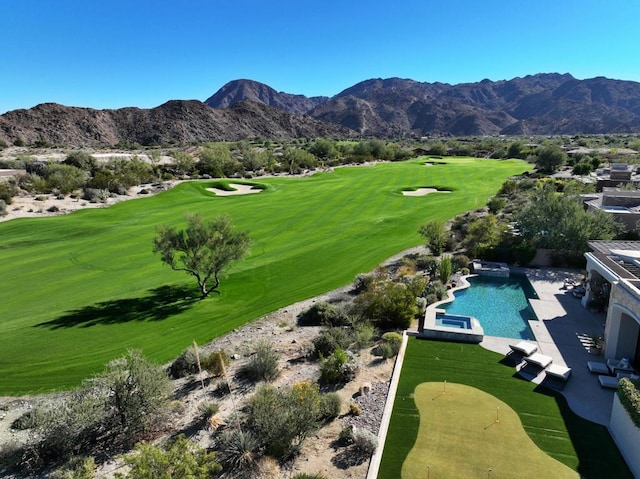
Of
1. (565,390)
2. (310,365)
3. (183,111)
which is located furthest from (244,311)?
(183,111)

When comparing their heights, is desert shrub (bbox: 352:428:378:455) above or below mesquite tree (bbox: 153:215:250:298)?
below

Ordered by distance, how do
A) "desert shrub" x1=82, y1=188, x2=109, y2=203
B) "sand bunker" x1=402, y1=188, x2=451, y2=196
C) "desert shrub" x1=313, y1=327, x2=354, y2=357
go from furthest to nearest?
"sand bunker" x1=402, y1=188, x2=451, y2=196
"desert shrub" x1=82, y1=188, x2=109, y2=203
"desert shrub" x1=313, y1=327, x2=354, y2=357

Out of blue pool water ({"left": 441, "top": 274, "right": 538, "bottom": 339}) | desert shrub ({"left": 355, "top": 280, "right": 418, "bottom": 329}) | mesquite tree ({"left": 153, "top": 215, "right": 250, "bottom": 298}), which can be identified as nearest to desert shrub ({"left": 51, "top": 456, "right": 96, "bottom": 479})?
mesquite tree ({"left": 153, "top": 215, "right": 250, "bottom": 298})

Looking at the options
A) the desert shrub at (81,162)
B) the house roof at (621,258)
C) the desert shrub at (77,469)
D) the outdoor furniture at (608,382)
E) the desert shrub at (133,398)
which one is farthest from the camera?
the desert shrub at (81,162)

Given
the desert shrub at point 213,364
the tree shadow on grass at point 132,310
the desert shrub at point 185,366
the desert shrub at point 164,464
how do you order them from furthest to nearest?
the tree shadow on grass at point 132,310, the desert shrub at point 185,366, the desert shrub at point 213,364, the desert shrub at point 164,464

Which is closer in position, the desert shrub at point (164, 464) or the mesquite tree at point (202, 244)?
the desert shrub at point (164, 464)

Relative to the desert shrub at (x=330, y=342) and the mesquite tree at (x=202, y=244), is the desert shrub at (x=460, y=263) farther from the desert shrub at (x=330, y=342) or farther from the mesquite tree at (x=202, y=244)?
the mesquite tree at (x=202, y=244)

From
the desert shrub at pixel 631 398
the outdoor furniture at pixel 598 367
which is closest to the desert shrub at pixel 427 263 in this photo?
the outdoor furniture at pixel 598 367

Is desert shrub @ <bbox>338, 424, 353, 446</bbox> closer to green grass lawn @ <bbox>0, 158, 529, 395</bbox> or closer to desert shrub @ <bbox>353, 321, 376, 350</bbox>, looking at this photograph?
desert shrub @ <bbox>353, 321, 376, 350</bbox>
